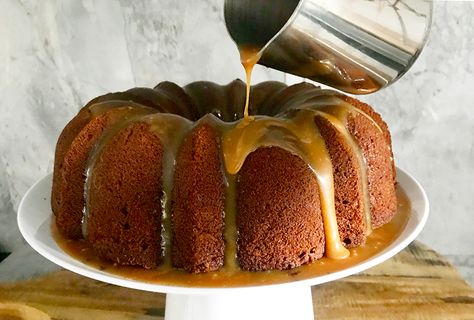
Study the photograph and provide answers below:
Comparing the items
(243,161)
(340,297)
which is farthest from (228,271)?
(340,297)

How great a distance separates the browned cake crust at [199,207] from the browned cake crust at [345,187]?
0.18 m

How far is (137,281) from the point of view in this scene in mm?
1083

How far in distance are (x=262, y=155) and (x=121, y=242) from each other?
0.26 metres

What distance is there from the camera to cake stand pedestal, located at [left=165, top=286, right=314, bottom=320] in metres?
1.22

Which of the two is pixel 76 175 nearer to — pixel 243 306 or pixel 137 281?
pixel 137 281

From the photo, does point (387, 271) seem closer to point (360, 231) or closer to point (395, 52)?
point (360, 231)

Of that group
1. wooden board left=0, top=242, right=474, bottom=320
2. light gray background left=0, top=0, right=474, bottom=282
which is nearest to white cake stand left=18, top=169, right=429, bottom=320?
wooden board left=0, top=242, right=474, bottom=320

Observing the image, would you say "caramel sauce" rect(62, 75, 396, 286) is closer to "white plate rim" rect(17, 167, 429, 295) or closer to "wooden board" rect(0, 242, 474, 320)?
"white plate rim" rect(17, 167, 429, 295)

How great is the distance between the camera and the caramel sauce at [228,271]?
108 cm

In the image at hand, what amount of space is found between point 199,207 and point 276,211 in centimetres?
12

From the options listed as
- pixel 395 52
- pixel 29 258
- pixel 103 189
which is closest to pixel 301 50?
pixel 395 52

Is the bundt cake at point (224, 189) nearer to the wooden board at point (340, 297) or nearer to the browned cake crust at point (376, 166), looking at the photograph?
the browned cake crust at point (376, 166)

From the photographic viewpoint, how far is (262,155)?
112 centimetres

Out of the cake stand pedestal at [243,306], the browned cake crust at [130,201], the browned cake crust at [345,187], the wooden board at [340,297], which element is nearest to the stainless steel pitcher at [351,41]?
the browned cake crust at [345,187]
